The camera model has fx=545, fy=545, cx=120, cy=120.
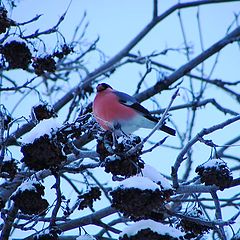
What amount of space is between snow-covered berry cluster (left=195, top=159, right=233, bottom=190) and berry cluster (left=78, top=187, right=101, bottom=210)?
28.5 inches

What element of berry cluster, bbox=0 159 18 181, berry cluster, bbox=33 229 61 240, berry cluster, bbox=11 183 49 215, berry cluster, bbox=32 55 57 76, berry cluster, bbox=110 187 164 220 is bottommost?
berry cluster, bbox=110 187 164 220

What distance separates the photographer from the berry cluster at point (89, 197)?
10.0 feet

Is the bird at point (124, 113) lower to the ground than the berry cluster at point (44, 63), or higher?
higher

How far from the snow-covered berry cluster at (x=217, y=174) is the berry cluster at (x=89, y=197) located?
72 cm

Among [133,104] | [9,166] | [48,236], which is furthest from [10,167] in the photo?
[133,104]

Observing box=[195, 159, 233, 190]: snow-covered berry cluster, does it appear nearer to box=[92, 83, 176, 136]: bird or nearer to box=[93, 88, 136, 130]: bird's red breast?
box=[92, 83, 176, 136]: bird

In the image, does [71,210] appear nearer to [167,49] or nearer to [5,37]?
[5,37]

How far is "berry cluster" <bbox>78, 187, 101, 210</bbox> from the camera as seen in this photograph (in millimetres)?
3055

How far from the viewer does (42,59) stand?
11.2ft

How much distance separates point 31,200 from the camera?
2.53 metres

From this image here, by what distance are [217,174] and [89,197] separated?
0.84 m

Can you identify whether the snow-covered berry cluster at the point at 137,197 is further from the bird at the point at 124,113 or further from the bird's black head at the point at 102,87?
the bird's black head at the point at 102,87

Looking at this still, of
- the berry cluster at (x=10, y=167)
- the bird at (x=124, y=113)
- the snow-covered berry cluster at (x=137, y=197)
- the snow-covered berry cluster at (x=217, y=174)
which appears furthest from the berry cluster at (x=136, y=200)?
the bird at (x=124, y=113)

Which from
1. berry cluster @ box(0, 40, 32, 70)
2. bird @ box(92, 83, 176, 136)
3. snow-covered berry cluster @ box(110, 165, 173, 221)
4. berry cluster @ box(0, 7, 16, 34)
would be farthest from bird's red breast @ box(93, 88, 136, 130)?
snow-covered berry cluster @ box(110, 165, 173, 221)
